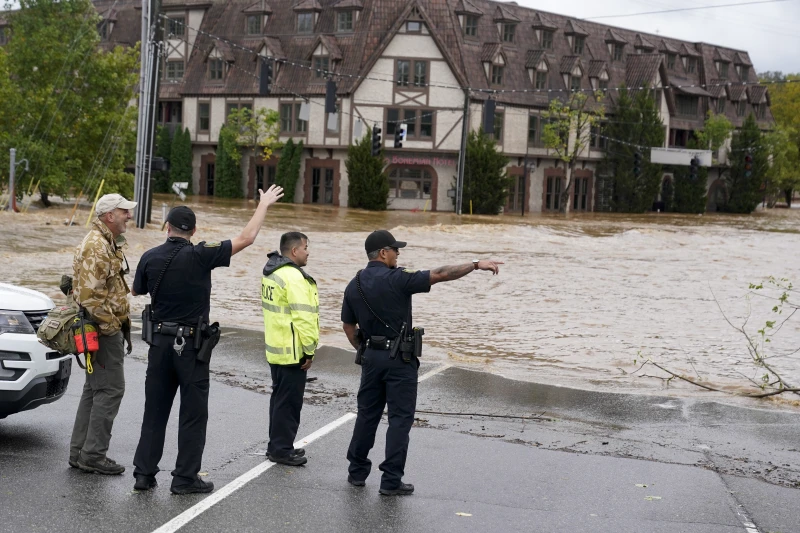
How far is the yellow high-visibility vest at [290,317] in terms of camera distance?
26.0 feet

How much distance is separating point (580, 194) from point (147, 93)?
40.4 m

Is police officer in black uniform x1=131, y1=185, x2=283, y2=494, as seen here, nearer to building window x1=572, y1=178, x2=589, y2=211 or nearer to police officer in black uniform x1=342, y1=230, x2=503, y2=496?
police officer in black uniform x1=342, y1=230, x2=503, y2=496

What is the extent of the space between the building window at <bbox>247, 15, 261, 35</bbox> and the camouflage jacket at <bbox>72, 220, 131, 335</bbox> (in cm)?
5492

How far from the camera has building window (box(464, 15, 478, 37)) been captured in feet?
191

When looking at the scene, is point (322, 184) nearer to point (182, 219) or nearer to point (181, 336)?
point (182, 219)

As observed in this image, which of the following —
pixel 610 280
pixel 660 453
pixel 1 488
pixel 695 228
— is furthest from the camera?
pixel 695 228

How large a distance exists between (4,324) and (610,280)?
20.8 meters

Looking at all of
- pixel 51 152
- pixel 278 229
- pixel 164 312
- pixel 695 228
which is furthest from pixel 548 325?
pixel 695 228

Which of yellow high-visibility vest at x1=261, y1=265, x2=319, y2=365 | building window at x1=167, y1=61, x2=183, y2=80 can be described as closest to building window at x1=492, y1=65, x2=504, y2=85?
building window at x1=167, y1=61, x2=183, y2=80

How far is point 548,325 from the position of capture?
18.7 metres

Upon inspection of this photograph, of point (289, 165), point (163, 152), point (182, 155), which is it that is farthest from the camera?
point (163, 152)

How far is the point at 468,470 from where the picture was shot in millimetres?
8016

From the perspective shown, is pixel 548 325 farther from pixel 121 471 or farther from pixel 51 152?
pixel 51 152

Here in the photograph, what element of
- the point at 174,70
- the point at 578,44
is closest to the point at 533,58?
the point at 578,44
